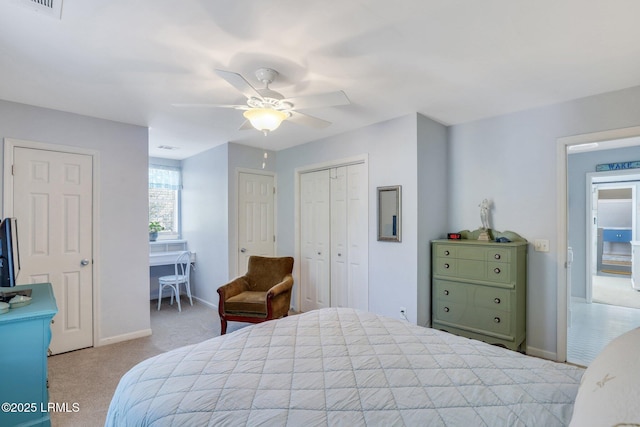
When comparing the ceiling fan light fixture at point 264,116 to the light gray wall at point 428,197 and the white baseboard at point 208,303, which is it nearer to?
the light gray wall at point 428,197

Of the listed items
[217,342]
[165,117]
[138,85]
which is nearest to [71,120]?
[165,117]

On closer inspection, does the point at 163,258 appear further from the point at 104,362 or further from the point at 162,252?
the point at 104,362

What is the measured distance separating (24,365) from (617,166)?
22.2 feet

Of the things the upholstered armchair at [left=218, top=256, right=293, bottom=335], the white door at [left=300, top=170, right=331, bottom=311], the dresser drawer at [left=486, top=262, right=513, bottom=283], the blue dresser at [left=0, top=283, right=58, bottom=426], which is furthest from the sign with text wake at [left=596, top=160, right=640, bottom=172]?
the blue dresser at [left=0, top=283, right=58, bottom=426]

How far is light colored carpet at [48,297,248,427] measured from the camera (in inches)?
86.2

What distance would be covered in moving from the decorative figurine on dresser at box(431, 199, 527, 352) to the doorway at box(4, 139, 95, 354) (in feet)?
12.2

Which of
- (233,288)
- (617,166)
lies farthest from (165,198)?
(617,166)

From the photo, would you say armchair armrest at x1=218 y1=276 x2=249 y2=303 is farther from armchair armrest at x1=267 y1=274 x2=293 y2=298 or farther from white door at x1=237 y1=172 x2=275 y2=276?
white door at x1=237 y1=172 x2=275 y2=276

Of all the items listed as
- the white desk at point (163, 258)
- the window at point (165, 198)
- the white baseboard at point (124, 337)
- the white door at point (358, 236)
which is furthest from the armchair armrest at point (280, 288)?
the window at point (165, 198)

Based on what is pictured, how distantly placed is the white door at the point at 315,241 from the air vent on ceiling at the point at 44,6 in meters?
3.02

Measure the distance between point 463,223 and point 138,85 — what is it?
11.4 feet

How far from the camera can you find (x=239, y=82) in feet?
6.00

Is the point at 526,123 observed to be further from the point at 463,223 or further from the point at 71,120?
the point at 71,120

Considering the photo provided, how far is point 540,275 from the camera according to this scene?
298 centimetres
